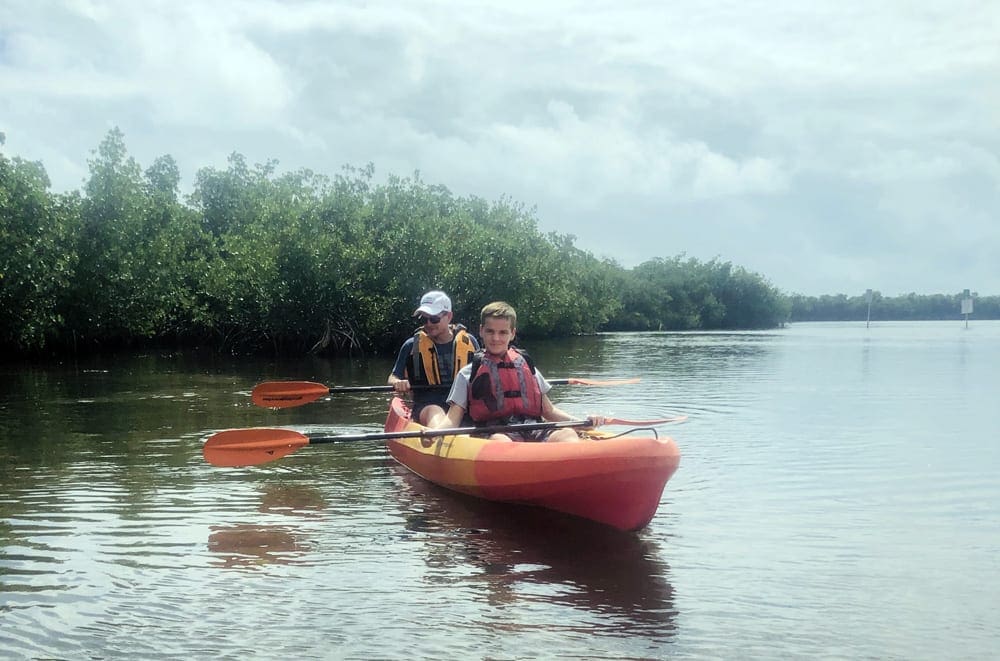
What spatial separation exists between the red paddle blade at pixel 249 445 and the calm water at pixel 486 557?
0.32 metres

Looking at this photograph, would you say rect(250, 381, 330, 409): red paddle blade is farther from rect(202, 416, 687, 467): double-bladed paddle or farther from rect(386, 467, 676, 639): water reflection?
rect(386, 467, 676, 639): water reflection

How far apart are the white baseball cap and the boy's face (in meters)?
1.45

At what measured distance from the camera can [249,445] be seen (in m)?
6.72

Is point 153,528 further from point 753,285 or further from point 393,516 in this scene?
point 753,285

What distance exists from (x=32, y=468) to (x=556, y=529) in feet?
16.7

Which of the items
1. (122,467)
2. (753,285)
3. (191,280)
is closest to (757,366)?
(122,467)

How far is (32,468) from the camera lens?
7969 millimetres

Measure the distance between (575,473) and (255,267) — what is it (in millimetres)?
29201

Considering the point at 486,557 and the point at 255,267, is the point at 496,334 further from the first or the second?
the point at 255,267

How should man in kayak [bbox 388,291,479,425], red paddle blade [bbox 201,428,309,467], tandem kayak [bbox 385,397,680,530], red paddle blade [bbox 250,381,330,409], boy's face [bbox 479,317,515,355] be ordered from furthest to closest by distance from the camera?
red paddle blade [bbox 250,381,330,409]
man in kayak [bbox 388,291,479,425]
red paddle blade [bbox 201,428,309,467]
boy's face [bbox 479,317,515,355]
tandem kayak [bbox 385,397,680,530]

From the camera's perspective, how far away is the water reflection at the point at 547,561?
4227 mm

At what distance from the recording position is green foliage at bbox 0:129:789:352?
26453 millimetres

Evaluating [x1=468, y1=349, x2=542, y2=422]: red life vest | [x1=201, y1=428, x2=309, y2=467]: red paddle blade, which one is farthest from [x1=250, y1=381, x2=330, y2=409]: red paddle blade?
[x1=468, y1=349, x2=542, y2=422]: red life vest

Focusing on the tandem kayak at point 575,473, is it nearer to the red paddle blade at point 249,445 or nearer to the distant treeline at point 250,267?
the red paddle blade at point 249,445
